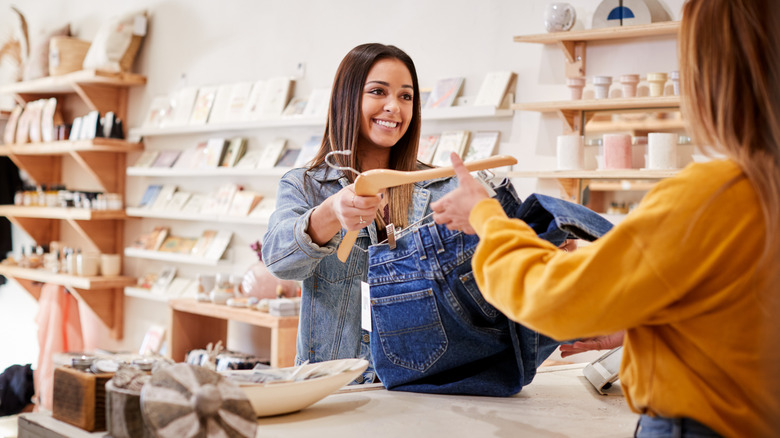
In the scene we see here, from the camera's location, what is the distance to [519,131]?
3.74 meters

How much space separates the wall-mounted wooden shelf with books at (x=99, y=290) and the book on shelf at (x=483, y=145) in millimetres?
3309

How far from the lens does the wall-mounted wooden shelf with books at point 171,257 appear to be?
5.05m

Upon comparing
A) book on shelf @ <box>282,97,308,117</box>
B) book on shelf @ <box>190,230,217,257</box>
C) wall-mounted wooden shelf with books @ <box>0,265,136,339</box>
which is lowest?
wall-mounted wooden shelf with books @ <box>0,265,136,339</box>

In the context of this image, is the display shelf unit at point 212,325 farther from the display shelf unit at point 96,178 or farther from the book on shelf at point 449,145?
the display shelf unit at point 96,178

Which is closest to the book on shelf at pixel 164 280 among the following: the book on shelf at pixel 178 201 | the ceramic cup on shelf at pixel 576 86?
the book on shelf at pixel 178 201

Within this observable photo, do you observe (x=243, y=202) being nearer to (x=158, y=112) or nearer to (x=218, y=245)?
(x=218, y=245)

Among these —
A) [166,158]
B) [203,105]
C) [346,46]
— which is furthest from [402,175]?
[166,158]

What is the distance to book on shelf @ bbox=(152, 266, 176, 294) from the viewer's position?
550 cm

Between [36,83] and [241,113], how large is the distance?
244 cm

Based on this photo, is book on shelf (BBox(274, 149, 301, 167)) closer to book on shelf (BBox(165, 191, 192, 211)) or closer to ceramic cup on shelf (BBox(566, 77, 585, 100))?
book on shelf (BBox(165, 191, 192, 211))

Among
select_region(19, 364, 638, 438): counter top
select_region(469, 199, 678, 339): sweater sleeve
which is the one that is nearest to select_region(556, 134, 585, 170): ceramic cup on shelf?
select_region(19, 364, 638, 438): counter top

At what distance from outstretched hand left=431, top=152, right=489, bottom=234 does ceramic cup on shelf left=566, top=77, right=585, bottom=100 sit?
2126 mm

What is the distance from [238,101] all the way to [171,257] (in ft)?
3.86

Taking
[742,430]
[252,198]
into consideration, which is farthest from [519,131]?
[742,430]
